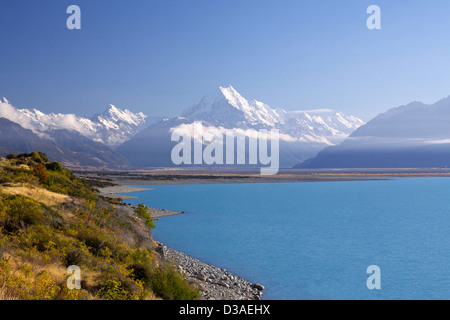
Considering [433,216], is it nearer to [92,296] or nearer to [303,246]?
[303,246]

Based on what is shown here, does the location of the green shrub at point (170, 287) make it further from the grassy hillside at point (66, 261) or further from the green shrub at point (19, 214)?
the green shrub at point (19, 214)

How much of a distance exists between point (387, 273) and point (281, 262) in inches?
330

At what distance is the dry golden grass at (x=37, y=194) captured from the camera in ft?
76.2

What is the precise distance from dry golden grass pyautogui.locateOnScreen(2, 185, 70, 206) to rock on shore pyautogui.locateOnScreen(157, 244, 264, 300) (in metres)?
8.44

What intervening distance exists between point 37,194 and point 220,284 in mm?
13108

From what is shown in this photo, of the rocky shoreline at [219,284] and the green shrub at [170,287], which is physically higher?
the green shrub at [170,287]

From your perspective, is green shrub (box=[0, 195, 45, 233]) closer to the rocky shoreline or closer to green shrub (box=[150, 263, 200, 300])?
green shrub (box=[150, 263, 200, 300])

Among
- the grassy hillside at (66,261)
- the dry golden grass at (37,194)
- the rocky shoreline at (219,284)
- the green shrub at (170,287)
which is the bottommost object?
the rocky shoreline at (219,284)

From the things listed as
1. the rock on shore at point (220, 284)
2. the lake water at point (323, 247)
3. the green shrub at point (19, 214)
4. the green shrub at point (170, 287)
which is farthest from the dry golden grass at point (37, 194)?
the lake water at point (323, 247)

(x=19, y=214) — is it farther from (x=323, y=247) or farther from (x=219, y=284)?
(x=323, y=247)

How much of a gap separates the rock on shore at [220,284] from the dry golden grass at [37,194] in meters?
→ 8.44

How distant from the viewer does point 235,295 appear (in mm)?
21047
